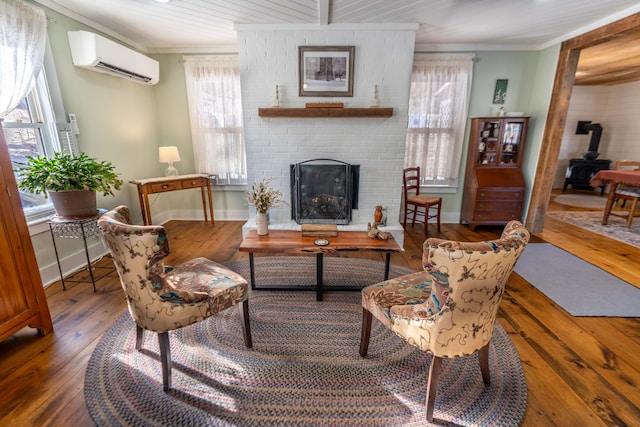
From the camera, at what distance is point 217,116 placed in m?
4.21

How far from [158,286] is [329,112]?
2.45 meters

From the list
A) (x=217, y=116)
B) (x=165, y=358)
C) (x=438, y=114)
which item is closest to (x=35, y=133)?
(x=217, y=116)

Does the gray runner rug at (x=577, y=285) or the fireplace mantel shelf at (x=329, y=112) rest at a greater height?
→ the fireplace mantel shelf at (x=329, y=112)

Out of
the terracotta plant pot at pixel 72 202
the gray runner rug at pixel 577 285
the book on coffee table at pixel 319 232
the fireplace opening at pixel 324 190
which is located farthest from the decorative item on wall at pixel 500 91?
the terracotta plant pot at pixel 72 202

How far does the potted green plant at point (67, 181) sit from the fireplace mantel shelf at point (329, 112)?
166cm

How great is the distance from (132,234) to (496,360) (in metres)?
2.08

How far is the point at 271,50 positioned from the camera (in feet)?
10.6

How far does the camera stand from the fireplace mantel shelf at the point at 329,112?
318 cm

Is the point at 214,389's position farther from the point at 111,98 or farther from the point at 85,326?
the point at 111,98

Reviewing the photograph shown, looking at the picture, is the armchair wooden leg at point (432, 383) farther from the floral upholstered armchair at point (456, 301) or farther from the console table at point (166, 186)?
the console table at point (166, 186)

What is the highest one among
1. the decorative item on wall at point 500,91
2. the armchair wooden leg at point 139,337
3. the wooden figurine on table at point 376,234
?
the decorative item on wall at point 500,91

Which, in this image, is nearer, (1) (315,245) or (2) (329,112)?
(1) (315,245)

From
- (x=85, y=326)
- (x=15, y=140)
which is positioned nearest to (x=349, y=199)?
(x=85, y=326)

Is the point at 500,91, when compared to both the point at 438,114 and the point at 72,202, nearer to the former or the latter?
the point at 438,114
